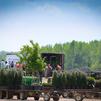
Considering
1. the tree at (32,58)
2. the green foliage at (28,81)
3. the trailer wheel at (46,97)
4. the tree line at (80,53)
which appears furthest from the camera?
the tree line at (80,53)

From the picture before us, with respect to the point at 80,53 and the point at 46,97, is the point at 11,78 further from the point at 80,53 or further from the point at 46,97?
the point at 80,53

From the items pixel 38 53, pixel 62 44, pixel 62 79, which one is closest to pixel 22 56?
pixel 38 53

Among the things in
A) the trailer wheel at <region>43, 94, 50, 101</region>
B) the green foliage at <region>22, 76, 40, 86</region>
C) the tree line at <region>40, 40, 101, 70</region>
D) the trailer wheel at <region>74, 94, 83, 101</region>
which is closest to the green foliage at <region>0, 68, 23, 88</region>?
the green foliage at <region>22, 76, 40, 86</region>

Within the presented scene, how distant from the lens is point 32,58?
5609 cm

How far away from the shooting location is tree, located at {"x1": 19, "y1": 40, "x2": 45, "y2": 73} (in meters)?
55.2

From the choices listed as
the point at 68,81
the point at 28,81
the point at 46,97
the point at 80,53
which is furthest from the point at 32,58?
the point at 80,53

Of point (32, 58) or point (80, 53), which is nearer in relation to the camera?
point (32, 58)

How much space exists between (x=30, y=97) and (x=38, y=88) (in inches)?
38.4

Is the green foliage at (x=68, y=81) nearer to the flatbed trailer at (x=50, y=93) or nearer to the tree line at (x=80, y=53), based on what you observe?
the flatbed trailer at (x=50, y=93)

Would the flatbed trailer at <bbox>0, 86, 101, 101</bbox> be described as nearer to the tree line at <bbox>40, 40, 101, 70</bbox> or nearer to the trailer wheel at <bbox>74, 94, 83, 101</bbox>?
the trailer wheel at <bbox>74, 94, 83, 101</bbox>

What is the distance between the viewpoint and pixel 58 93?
34656 millimetres

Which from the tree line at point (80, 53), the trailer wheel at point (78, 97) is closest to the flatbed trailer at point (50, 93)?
the trailer wheel at point (78, 97)

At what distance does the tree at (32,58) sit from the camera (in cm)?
5525

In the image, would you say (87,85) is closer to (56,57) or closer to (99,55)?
(56,57)
